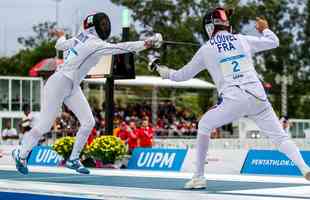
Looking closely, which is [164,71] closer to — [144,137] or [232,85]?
[232,85]

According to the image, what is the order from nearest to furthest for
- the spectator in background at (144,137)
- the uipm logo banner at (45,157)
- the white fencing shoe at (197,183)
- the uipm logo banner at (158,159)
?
the white fencing shoe at (197,183), the uipm logo banner at (158,159), the uipm logo banner at (45,157), the spectator in background at (144,137)

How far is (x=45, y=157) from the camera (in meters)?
17.0

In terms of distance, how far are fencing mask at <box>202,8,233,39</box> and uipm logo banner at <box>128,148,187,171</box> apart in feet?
22.2

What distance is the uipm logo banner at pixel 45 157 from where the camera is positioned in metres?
16.6

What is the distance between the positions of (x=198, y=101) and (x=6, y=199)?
4437 centimetres

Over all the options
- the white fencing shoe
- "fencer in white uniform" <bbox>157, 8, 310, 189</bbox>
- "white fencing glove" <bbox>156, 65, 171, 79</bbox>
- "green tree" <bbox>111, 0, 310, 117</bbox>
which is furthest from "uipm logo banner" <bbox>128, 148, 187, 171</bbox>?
"green tree" <bbox>111, 0, 310, 117</bbox>

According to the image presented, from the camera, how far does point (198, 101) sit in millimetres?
51719

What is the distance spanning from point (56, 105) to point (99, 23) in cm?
120

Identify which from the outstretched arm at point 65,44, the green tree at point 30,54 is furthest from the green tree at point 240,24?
the outstretched arm at point 65,44

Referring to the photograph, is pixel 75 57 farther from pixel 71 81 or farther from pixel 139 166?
pixel 139 166

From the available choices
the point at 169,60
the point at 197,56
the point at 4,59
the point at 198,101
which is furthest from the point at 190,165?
the point at 4,59

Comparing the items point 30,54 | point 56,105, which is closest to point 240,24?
point 30,54

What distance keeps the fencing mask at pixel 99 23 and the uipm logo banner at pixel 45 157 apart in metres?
6.95

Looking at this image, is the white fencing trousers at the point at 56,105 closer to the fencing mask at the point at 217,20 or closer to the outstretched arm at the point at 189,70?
the outstretched arm at the point at 189,70
